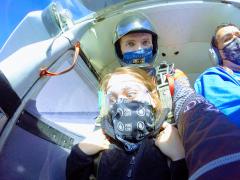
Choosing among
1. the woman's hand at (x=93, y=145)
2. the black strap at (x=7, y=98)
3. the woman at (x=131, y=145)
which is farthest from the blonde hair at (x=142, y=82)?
the black strap at (x=7, y=98)

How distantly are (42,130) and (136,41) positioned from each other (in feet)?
2.98

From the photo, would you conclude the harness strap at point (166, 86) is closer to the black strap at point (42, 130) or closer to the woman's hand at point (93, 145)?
the woman's hand at point (93, 145)

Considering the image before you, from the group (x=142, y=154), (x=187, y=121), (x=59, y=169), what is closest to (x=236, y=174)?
(x=187, y=121)

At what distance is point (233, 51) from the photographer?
6.72 feet

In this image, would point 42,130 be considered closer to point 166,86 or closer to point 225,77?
point 166,86

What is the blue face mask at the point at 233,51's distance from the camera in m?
2.02

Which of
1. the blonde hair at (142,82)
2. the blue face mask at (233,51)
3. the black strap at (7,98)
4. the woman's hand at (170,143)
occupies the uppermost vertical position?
the black strap at (7,98)

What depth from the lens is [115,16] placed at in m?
2.38

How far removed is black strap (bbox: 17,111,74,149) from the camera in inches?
54.2

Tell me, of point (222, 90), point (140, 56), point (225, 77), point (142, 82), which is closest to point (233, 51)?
point (225, 77)

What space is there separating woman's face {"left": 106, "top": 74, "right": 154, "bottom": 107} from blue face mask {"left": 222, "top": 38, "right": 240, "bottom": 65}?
0.76 m

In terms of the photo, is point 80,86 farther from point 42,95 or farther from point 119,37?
point 42,95

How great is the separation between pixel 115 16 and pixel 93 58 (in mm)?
348

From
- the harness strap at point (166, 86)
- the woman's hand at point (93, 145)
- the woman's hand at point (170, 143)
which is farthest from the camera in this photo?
the harness strap at point (166, 86)
